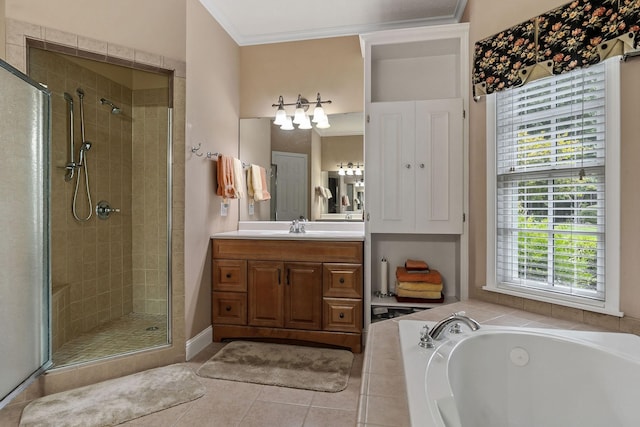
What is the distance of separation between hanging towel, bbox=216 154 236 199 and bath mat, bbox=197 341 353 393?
4.09 feet

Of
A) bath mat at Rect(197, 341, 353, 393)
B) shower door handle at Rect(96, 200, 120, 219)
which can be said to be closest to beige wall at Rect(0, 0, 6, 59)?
shower door handle at Rect(96, 200, 120, 219)

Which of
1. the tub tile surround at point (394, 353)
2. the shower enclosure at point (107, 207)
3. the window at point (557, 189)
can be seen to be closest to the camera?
the tub tile surround at point (394, 353)

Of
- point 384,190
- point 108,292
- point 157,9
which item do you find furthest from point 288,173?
point 108,292

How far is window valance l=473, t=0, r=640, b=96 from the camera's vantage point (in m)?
1.51

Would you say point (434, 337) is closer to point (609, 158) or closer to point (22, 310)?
point (609, 158)

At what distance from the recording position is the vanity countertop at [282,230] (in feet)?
8.57

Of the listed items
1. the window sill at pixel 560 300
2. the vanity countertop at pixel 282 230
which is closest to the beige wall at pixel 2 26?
the vanity countertop at pixel 282 230

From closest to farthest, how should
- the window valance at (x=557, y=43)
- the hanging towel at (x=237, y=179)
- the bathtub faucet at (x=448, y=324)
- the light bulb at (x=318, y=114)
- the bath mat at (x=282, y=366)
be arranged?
the bathtub faucet at (x=448, y=324) < the window valance at (x=557, y=43) < the bath mat at (x=282, y=366) < the hanging towel at (x=237, y=179) < the light bulb at (x=318, y=114)

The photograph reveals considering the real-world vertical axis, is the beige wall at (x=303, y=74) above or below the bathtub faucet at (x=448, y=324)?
above

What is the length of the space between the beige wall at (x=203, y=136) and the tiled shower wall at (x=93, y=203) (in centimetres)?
75

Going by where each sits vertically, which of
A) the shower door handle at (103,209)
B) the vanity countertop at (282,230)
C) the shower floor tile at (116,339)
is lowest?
the shower floor tile at (116,339)

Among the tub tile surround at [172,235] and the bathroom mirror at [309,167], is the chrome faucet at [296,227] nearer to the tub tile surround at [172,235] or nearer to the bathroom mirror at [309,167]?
the bathroom mirror at [309,167]

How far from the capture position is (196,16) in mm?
2516

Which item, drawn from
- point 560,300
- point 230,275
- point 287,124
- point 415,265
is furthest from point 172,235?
point 560,300
